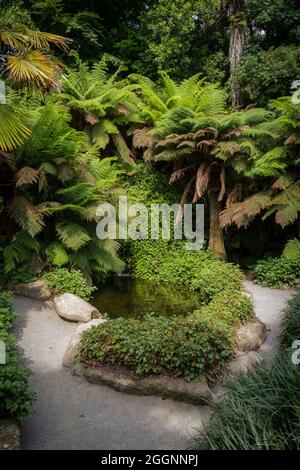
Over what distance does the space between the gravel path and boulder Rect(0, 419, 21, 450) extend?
0.26 m

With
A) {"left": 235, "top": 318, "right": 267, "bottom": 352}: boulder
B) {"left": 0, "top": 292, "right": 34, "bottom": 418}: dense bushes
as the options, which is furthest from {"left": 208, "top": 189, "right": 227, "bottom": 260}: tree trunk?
{"left": 0, "top": 292, "right": 34, "bottom": 418}: dense bushes

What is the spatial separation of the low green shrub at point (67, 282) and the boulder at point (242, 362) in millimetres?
2541

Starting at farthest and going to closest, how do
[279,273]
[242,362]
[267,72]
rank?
[267,72] → [279,273] → [242,362]

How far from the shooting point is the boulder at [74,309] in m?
5.47

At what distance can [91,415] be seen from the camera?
12.0ft

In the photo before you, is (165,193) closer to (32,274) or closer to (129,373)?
(32,274)

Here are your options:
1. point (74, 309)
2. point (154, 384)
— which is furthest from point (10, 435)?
point (74, 309)

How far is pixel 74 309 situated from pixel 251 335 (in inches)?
91.8

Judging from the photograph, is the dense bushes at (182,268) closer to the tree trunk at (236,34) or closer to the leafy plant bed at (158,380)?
the leafy plant bed at (158,380)

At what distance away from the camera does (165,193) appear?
28.3 ft

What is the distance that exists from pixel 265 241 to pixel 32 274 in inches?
170

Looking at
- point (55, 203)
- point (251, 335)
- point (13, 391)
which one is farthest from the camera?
point (55, 203)

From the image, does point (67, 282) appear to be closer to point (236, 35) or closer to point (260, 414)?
point (260, 414)
